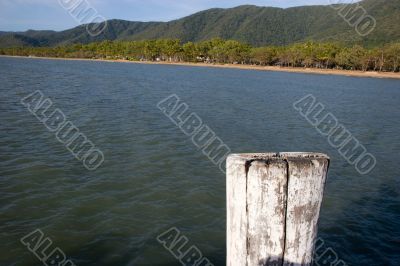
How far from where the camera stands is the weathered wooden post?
2689 mm

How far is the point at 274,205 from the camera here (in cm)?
275

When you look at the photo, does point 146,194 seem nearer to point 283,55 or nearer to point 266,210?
point 266,210

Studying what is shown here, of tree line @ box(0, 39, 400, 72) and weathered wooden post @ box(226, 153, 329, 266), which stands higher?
tree line @ box(0, 39, 400, 72)

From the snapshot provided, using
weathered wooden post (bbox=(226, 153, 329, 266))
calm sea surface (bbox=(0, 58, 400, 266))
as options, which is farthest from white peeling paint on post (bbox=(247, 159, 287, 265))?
calm sea surface (bbox=(0, 58, 400, 266))

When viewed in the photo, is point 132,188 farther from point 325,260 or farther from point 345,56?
point 345,56

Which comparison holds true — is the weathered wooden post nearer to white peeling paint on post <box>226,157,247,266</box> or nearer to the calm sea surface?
white peeling paint on post <box>226,157,247,266</box>

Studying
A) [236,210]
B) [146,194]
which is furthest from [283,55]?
[236,210]

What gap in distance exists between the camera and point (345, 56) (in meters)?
119

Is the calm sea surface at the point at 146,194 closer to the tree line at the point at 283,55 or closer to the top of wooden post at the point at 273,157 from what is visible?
the top of wooden post at the point at 273,157

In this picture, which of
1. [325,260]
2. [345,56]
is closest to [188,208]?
[325,260]

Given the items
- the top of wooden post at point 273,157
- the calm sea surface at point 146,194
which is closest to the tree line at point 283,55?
the calm sea surface at point 146,194

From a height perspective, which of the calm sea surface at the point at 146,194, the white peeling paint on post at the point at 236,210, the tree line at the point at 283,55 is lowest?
the calm sea surface at the point at 146,194

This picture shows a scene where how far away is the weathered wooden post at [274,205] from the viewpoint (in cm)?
269

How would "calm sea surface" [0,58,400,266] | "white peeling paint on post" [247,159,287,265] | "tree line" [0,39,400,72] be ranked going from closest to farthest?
"white peeling paint on post" [247,159,287,265] < "calm sea surface" [0,58,400,266] < "tree line" [0,39,400,72]
